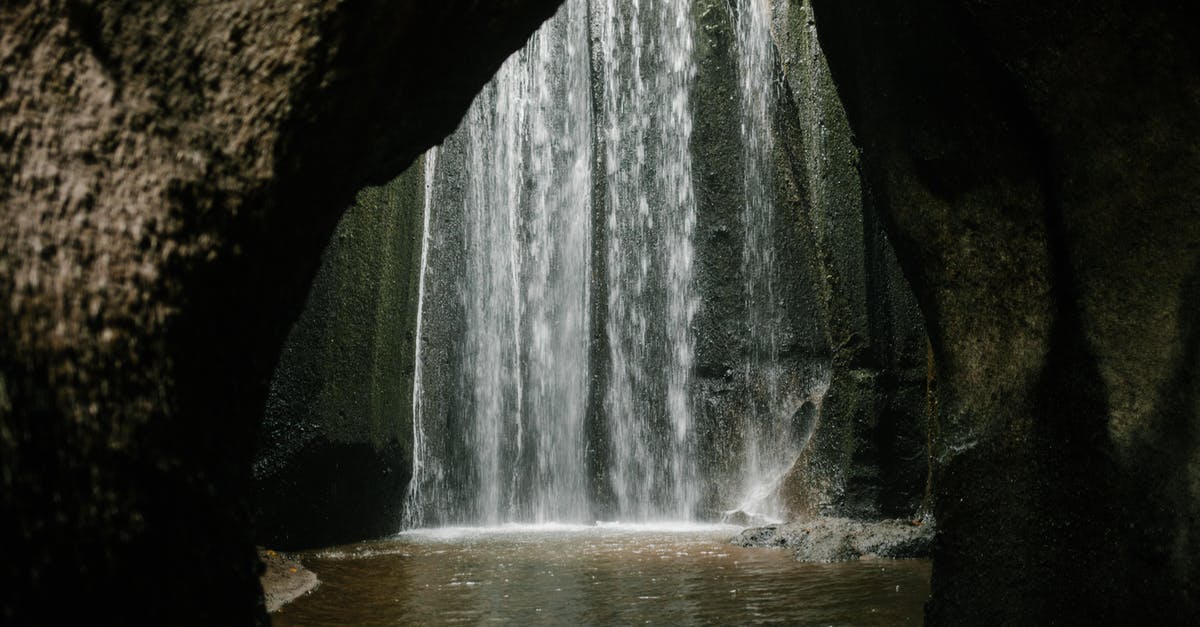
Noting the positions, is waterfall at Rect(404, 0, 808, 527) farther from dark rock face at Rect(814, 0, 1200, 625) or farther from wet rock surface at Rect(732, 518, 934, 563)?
dark rock face at Rect(814, 0, 1200, 625)

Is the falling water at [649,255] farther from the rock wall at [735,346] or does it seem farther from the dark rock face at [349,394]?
the dark rock face at [349,394]

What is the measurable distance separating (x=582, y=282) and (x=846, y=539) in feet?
18.0

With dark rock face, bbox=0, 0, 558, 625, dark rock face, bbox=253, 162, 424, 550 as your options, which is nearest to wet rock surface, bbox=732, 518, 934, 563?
dark rock face, bbox=253, 162, 424, 550

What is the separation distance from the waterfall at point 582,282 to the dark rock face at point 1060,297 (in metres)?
6.01

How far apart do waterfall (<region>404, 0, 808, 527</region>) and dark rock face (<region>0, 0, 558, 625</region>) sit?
7572 millimetres

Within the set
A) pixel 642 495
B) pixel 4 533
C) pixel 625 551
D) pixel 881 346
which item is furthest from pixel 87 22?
pixel 642 495

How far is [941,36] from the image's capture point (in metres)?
3.37

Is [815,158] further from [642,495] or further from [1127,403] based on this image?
[1127,403]

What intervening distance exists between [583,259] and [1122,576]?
27.9ft

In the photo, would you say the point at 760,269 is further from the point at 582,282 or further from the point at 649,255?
the point at 582,282

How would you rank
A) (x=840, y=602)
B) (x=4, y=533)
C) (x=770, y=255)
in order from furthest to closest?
(x=770, y=255) → (x=840, y=602) → (x=4, y=533)

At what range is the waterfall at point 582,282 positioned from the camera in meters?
9.88

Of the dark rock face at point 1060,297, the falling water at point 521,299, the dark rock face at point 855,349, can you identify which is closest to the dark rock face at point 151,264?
the dark rock face at point 1060,297

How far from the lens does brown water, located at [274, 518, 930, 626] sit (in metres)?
3.91
